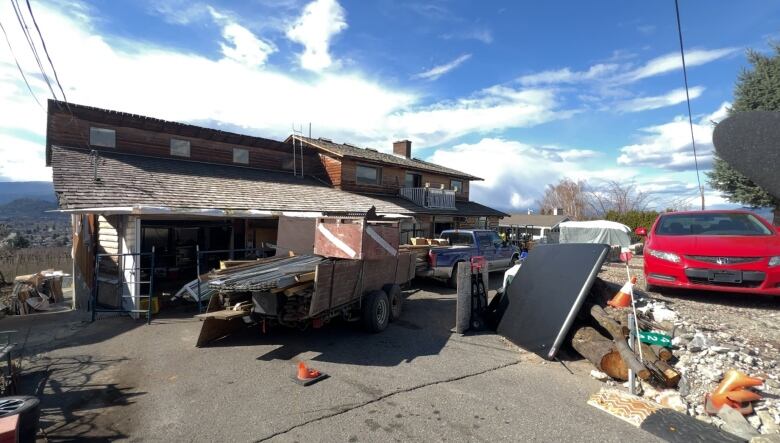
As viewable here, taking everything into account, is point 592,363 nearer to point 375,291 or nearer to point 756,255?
point 756,255

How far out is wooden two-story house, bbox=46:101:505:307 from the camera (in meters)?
9.95

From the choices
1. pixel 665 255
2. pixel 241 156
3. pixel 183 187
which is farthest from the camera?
pixel 241 156

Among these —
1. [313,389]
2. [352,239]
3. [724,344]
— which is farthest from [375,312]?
[724,344]

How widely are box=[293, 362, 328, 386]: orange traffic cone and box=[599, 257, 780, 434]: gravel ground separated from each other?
12.9 feet

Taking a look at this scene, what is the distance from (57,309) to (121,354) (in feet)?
25.4

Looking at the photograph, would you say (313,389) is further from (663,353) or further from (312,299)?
(663,353)

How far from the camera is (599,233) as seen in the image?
26922 millimetres

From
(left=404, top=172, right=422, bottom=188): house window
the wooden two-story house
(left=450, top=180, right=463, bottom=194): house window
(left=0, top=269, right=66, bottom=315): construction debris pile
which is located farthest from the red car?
(left=450, top=180, right=463, bottom=194): house window

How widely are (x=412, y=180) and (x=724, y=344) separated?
18.7 m

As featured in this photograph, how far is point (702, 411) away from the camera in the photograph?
4.09 metres

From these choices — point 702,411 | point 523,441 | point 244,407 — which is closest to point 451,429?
point 523,441

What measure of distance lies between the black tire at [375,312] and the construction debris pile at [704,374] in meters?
3.18

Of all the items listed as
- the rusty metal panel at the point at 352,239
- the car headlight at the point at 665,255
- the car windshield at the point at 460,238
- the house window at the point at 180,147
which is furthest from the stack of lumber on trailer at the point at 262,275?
the house window at the point at 180,147

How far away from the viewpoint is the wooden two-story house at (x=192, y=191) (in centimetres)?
995
